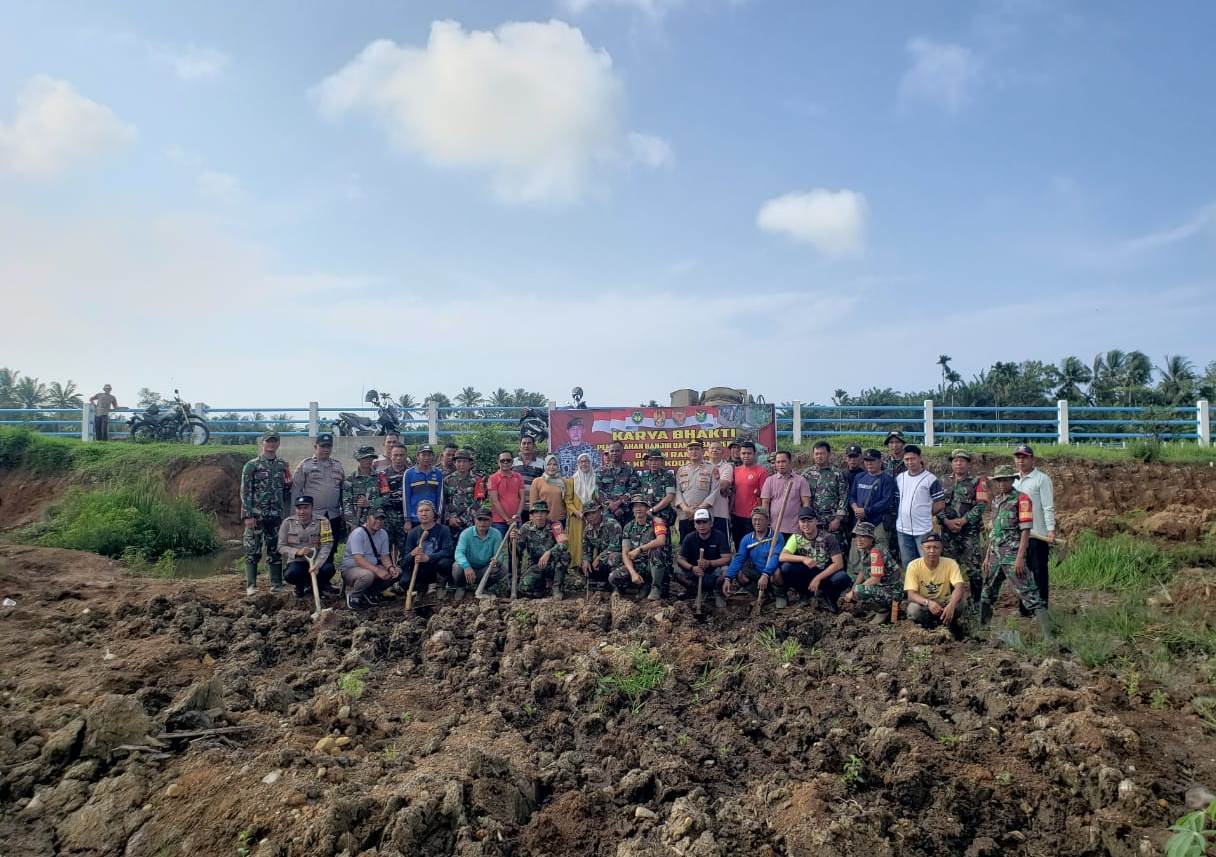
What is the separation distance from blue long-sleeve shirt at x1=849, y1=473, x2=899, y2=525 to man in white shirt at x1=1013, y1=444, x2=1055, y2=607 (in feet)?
3.63

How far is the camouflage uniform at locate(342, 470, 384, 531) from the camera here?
326 inches

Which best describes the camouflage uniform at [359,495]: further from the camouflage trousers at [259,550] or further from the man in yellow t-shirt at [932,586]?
the man in yellow t-shirt at [932,586]

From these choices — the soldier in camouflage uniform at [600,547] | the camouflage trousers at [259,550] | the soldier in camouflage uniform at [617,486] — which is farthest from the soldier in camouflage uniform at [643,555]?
the camouflage trousers at [259,550]

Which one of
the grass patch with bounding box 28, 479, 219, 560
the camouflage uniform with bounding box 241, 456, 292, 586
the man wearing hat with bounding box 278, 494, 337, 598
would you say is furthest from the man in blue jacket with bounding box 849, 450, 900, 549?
the grass patch with bounding box 28, 479, 219, 560

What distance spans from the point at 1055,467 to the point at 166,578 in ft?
43.9

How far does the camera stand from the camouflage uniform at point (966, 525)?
7293 mm

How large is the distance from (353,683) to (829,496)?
4672 millimetres

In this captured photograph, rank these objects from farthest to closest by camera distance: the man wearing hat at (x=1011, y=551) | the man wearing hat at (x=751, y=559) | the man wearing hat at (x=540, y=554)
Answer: the man wearing hat at (x=540, y=554) < the man wearing hat at (x=751, y=559) < the man wearing hat at (x=1011, y=551)

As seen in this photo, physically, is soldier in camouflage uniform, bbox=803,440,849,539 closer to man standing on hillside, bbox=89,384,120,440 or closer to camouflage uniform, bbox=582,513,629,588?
camouflage uniform, bbox=582,513,629,588

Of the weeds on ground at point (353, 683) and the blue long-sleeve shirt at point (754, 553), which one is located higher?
the blue long-sleeve shirt at point (754, 553)

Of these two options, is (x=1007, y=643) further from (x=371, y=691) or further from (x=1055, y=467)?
(x=1055, y=467)

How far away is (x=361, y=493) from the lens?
27.3 ft

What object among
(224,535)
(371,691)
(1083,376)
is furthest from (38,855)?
(1083,376)

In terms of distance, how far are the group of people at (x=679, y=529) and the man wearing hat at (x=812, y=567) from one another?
0.01 metres
